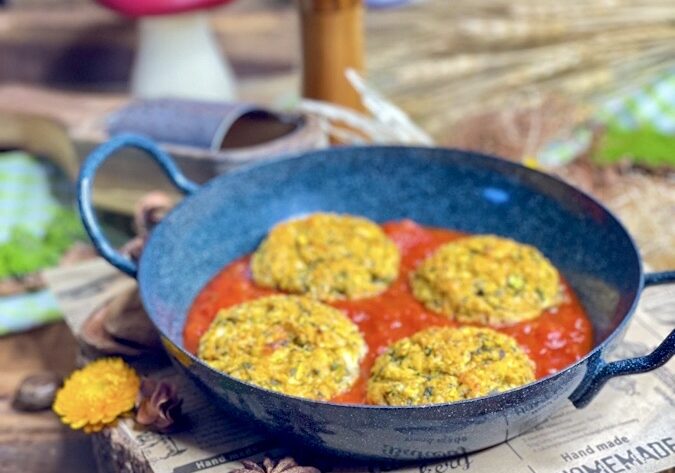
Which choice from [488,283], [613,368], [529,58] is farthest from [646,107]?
[613,368]

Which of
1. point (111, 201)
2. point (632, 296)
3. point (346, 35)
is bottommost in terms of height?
point (111, 201)

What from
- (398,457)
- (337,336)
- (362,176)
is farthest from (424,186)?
(398,457)

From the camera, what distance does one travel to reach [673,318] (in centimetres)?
205

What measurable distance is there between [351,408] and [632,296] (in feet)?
2.30

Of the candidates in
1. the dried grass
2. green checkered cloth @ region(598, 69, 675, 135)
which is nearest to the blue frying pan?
the dried grass

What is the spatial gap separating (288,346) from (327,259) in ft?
1.29

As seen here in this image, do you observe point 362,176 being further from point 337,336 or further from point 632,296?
point 632,296

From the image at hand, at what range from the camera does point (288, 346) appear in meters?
1.77

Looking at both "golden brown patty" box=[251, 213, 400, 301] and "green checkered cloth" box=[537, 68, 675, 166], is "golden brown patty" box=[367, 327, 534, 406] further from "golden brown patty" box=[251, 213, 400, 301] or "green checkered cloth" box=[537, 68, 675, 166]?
"green checkered cloth" box=[537, 68, 675, 166]

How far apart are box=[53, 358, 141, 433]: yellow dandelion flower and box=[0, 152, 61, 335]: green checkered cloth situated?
0.75 metres

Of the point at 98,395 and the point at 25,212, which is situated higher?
the point at 98,395

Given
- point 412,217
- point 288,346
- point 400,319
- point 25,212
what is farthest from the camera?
point 25,212

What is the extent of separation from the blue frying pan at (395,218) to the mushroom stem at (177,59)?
1.07 m

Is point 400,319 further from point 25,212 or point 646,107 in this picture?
point 646,107
